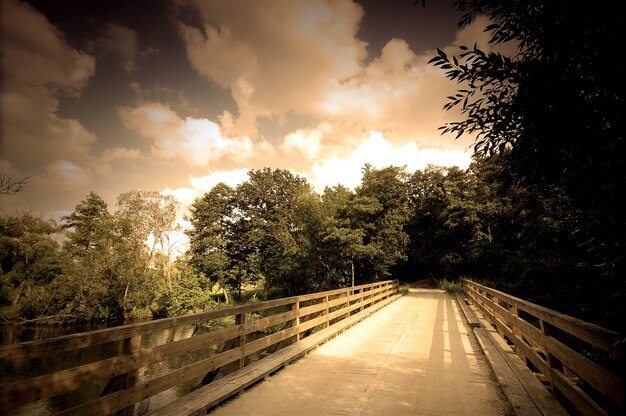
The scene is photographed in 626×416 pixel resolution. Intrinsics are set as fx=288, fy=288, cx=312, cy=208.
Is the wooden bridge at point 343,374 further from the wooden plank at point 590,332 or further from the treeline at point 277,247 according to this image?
the treeline at point 277,247

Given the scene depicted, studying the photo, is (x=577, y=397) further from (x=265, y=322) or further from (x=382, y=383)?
(x=265, y=322)

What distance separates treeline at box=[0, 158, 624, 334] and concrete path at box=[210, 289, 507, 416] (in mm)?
10589

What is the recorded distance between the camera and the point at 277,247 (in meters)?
31.5

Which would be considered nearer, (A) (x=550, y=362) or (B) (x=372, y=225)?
(A) (x=550, y=362)

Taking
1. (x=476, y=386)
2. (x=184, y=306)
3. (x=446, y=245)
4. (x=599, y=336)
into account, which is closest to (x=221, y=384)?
(x=476, y=386)

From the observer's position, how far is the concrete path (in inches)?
135

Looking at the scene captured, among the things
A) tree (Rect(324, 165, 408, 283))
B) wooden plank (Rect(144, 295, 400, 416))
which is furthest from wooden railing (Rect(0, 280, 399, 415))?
tree (Rect(324, 165, 408, 283))

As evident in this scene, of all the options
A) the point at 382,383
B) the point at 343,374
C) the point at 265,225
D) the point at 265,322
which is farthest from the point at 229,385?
the point at 265,225

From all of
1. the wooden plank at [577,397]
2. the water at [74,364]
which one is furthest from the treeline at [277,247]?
the wooden plank at [577,397]

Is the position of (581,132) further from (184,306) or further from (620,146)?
(184,306)

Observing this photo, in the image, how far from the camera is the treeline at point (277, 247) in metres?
19.8

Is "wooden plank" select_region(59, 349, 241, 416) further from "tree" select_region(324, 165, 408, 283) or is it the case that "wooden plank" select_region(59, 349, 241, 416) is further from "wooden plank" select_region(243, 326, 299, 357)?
"tree" select_region(324, 165, 408, 283)

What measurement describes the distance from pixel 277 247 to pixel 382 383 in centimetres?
2786

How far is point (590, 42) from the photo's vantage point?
2236mm
